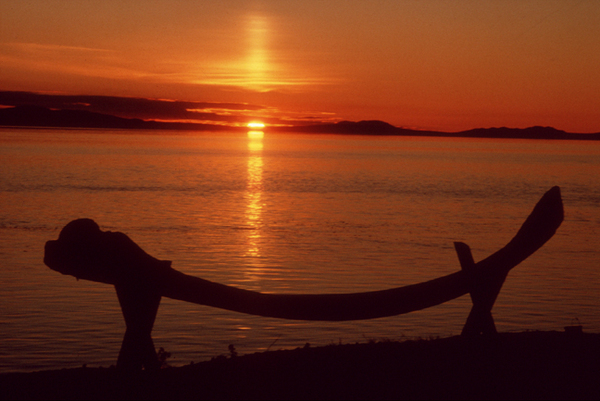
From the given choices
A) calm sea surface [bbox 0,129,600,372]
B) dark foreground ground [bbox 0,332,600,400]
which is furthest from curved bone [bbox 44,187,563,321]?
calm sea surface [bbox 0,129,600,372]

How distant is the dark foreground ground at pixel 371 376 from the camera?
21.4 feet

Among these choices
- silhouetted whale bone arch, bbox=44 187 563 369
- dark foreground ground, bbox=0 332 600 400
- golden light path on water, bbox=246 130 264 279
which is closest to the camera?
dark foreground ground, bbox=0 332 600 400

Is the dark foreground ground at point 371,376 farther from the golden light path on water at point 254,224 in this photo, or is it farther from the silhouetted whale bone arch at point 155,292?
the golden light path on water at point 254,224

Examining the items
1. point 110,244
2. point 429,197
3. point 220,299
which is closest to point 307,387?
point 220,299

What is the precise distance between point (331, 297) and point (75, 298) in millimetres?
11498

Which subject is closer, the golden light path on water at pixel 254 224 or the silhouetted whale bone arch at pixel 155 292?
the silhouetted whale bone arch at pixel 155 292

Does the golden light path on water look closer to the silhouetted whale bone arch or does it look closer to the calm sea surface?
the calm sea surface

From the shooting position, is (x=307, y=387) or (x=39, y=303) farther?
(x=39, y=303)

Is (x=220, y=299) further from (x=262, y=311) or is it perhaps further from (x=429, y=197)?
(x=429, y=197)

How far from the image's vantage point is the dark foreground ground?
21.4 ft

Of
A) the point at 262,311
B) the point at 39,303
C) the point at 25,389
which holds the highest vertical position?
the point at 262,311

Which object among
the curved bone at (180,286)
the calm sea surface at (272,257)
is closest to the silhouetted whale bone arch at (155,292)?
the curved bone at (180,286)

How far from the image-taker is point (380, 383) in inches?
265

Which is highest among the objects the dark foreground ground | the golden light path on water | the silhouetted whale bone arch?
the silhouetted whale bone arch
